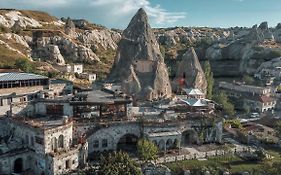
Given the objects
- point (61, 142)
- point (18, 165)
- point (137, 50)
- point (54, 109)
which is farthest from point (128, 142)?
point (137, 50)

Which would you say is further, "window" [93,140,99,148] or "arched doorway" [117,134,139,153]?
"arched doorway" [117,134,139,153]

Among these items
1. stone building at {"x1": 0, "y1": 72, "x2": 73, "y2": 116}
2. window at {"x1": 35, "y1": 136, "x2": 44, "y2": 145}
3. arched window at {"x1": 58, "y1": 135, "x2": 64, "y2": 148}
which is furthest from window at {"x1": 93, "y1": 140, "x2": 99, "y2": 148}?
stone building at {"x1": 0, "y1": 72, "x2": 73, "y2": 116}

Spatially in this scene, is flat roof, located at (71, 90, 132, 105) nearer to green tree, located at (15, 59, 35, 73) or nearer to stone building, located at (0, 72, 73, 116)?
stone building, located at (0, 72, 73, 116)

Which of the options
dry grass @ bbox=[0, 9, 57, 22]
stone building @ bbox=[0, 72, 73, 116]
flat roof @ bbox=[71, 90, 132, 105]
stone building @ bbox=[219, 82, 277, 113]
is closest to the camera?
flat roof @ bbox=[71, 90, 132, 105]

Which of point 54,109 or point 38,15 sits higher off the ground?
point 38,15

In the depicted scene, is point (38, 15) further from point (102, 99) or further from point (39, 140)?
point (39, 140)

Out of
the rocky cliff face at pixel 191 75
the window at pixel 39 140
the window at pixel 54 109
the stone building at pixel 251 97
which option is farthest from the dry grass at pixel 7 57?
the stone building at pixel 251 97
